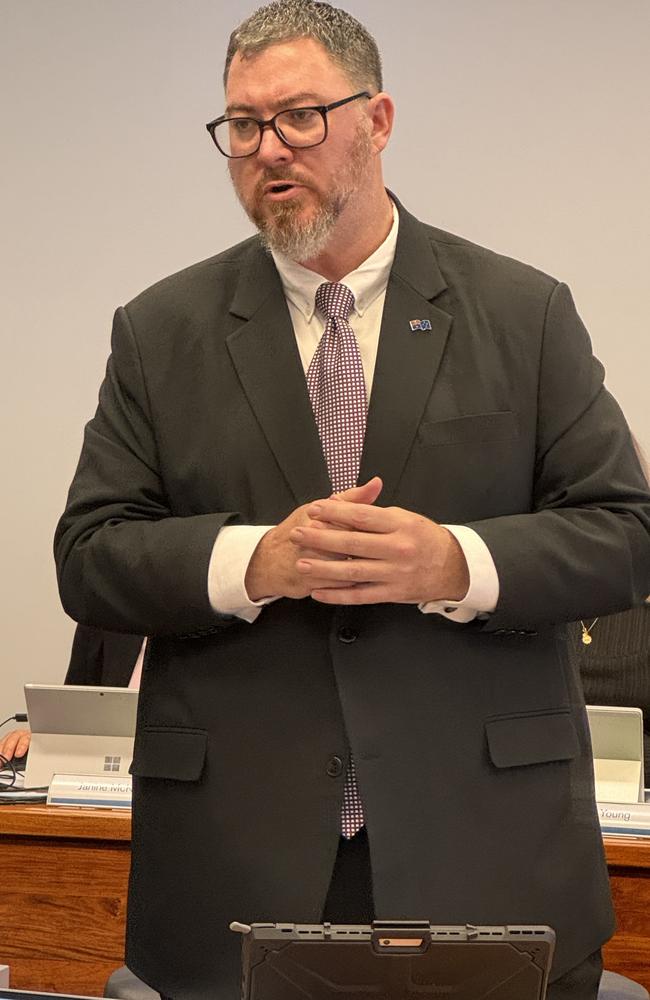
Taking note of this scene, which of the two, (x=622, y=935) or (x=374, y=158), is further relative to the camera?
(x=622, y=935)

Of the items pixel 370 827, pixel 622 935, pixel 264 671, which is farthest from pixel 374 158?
pixel 622 935

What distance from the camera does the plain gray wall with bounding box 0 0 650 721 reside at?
4.01m

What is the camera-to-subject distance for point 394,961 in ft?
3.44

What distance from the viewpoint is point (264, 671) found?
4.95ft

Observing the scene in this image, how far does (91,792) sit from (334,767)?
4.09ft

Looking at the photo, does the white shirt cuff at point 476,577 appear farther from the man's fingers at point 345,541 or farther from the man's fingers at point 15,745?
the man's fingers at point 15,745

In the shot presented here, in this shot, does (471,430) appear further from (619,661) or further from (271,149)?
(619,661)

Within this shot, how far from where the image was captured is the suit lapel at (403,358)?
4.97ft

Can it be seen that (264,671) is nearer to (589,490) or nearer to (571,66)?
(589,490)

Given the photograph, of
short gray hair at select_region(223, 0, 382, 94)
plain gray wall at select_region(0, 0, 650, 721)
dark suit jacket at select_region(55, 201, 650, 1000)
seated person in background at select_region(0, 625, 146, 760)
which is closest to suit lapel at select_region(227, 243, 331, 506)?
dark suit jacket at select_region(55, 201, 650, 1000)

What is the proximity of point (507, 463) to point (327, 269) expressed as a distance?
13.6 inches

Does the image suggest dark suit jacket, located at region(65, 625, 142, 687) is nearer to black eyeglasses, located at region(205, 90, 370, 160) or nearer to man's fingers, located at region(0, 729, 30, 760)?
man's fingers, located at region(0, 729, 30, 760)

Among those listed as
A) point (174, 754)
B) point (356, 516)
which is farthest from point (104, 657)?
point (356, 516)

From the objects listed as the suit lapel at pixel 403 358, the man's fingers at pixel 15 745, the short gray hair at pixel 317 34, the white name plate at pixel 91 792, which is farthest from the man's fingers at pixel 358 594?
the man's fingers at pixel 15 745
